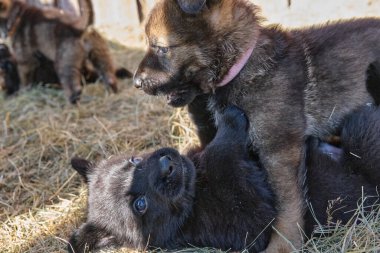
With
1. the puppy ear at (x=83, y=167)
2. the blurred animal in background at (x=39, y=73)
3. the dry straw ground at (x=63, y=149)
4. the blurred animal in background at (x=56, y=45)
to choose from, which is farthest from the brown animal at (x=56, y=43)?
the puppy ear at (x=83, y=167)

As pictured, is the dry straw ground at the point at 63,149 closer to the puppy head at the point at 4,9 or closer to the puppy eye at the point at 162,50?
the puppy head at the point at 4,9

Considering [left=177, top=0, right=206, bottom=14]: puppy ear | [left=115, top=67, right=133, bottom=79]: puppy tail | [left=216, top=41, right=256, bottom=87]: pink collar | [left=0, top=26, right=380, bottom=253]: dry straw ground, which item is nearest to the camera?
[left=177, top=0, right=206, bottom=14]: puppy ear

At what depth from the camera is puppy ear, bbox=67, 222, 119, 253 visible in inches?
139

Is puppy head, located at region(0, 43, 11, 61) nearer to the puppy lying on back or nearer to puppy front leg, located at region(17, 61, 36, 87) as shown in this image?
puppy front leg, located at region(17, 61, 36, 87)

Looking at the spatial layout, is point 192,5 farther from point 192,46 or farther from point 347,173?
point 347,173

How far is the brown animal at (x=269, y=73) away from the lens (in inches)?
136

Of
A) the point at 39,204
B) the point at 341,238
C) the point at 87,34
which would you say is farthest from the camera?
the point at 87,34

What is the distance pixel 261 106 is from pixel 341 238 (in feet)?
3.43

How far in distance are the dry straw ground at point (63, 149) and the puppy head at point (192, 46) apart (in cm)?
121

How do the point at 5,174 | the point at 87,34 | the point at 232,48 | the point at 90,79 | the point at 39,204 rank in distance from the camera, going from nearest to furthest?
1. the point at 232,48
2. the point at 39,204
3. the point at 5,174
4. the point at 87,34
5. the point at 90,79

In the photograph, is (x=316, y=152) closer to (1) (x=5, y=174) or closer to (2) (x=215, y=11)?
(2) (x=215, y=11)

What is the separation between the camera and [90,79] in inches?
289

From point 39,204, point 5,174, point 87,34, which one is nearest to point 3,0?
point 87,34

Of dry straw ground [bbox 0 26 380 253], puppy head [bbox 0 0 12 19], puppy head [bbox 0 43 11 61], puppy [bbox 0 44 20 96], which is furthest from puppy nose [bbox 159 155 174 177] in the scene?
puppy head [bbox 0 43 11 61]
